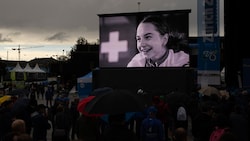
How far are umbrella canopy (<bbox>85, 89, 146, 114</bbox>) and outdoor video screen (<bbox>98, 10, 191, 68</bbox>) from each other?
27.2 m

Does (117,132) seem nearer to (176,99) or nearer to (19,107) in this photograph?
(19,107)

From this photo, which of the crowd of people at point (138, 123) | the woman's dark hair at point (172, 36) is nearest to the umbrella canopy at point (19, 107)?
the crowd of people at point (138, 123)

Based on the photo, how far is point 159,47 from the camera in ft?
112

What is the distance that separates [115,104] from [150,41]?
27.9 m

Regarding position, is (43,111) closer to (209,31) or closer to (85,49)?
(209,31)

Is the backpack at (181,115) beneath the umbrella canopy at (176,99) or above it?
beneath

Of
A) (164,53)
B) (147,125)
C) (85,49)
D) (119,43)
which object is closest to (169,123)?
(147,125)

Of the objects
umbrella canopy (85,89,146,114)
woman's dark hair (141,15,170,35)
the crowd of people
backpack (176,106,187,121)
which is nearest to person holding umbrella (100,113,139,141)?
the crowd of people

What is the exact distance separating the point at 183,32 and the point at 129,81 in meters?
6.52

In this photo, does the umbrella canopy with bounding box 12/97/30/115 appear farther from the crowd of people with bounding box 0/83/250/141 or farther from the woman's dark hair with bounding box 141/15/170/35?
the woman's dark hair with bounding box 141/15/170/35

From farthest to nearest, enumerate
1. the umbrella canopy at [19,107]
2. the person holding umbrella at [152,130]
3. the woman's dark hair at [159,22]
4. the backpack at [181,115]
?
1. the woman's dark hair at [159,22]
2. the backpack at [181,115]
3. the umbrella canopy at [19,107]
4. the person holding umbrella at [152,130]

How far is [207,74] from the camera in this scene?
21.5m

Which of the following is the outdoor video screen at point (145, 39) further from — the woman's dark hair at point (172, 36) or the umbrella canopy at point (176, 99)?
the umbrella canopy at point (176, 99)

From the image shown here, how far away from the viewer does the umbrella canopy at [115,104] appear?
673 centimetres
